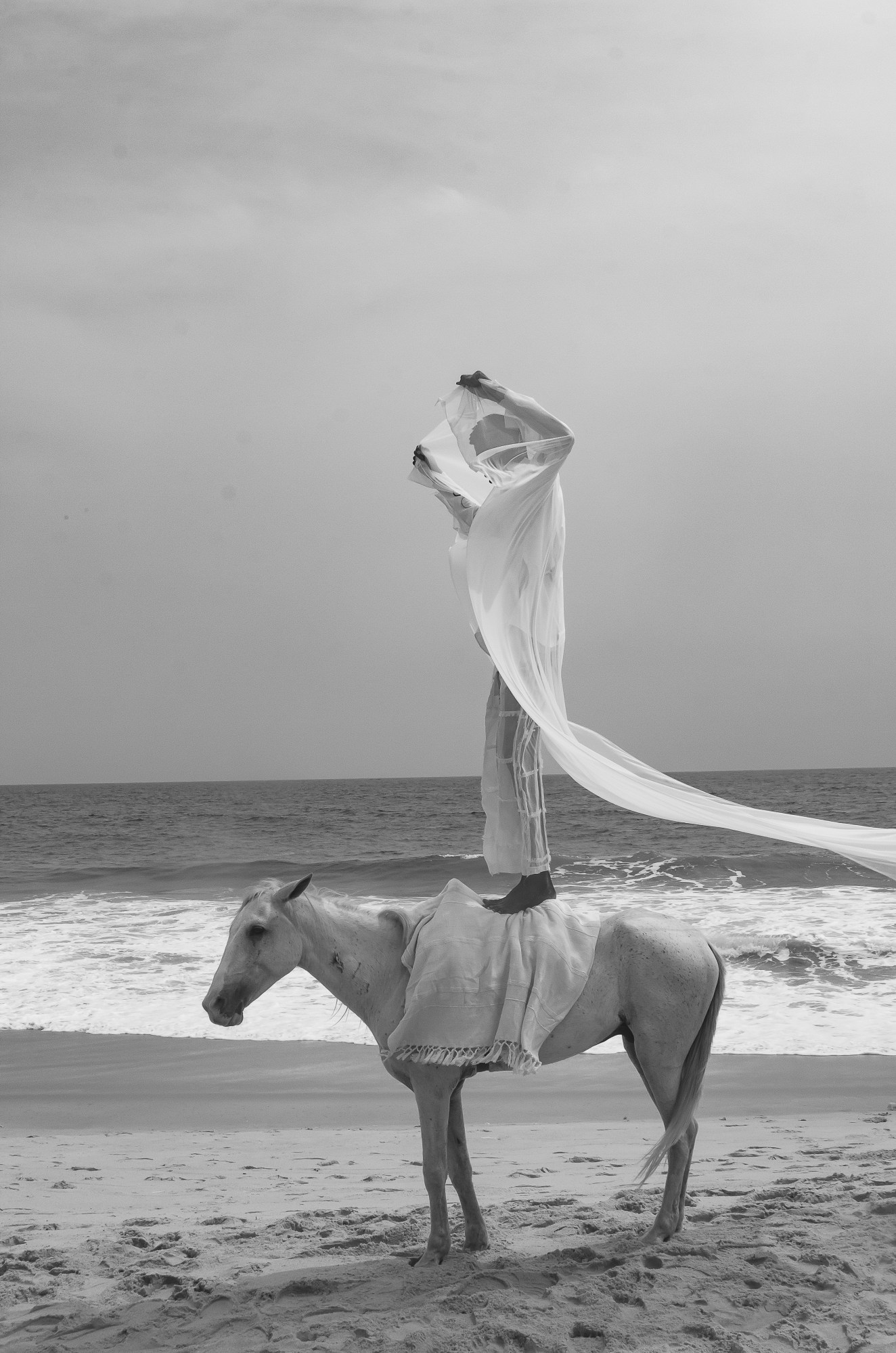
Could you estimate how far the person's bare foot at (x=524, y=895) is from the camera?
3482mm

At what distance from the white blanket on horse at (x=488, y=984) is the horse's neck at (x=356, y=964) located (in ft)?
0.25

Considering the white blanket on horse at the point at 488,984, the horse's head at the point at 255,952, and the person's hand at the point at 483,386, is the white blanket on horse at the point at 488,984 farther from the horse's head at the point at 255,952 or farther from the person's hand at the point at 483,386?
the person's hand at the point at 483,386

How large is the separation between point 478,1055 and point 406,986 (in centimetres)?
33

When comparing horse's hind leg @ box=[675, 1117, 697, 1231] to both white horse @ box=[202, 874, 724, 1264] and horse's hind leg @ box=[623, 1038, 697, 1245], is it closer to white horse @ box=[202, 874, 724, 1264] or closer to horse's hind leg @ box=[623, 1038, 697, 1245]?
horse's hind leg @ box=[623, 1038, 697, 1245]

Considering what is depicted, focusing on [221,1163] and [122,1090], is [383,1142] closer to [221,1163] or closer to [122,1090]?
[221,1163]

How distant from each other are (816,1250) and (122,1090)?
179 inches

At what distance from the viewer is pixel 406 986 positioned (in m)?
3.42

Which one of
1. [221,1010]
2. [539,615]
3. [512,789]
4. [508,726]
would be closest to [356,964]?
[221,1010]

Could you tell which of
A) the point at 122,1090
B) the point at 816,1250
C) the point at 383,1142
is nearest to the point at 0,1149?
the point at 122,1090

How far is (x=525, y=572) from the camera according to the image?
3668mm

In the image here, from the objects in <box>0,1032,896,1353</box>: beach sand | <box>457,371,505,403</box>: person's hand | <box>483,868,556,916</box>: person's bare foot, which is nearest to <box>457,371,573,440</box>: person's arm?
<box>457,371,505,403</box>: person's hand

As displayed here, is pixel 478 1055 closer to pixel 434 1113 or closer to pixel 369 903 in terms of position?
pixel 434 1113

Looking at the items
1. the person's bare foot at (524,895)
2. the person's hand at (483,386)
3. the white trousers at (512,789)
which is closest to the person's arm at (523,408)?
the person's hand at (483,386)

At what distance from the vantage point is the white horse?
10.9 feet
